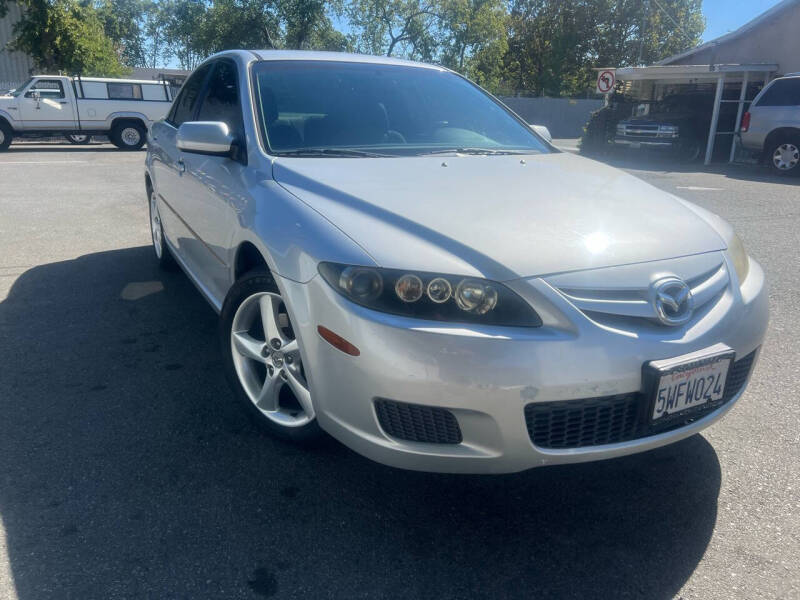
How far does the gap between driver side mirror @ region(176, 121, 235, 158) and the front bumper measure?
3.84 ft

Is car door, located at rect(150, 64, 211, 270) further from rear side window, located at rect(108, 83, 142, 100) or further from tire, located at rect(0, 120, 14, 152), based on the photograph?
rear side window, located at rect(108, 83, 142, 100)

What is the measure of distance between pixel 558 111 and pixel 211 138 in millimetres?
36242

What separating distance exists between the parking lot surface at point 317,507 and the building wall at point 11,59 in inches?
1194

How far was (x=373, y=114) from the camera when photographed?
11.5 feet

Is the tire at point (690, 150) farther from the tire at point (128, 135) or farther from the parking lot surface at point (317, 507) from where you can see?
the parking lot surface at point (317, 507)

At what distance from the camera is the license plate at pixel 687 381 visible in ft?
6.97

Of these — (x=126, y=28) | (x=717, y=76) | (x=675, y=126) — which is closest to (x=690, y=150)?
(x=675, y=126)

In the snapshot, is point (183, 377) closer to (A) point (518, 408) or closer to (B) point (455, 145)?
(B) point (455, 145)

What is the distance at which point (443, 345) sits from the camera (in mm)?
2053

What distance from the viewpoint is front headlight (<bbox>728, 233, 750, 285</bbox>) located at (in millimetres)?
2633

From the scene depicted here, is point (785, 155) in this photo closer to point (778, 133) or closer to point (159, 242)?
point (778, 133)

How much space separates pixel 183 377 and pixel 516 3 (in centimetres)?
4900

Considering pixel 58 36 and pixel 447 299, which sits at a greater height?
pixel 58 36

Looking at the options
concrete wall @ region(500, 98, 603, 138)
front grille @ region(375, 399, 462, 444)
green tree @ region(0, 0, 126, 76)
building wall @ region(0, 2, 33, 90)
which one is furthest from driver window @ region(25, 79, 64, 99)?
concrete wall @ region(500, 98, 603, 138)
